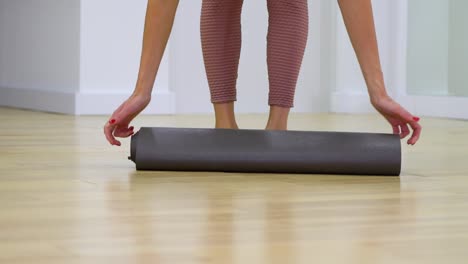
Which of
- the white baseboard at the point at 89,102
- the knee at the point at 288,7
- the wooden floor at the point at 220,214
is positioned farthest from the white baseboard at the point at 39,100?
the knee at the point at 288,7

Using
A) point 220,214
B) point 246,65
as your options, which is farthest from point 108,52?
point 220,214

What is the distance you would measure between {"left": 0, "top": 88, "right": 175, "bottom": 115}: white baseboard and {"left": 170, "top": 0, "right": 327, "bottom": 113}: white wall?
0.20 metres

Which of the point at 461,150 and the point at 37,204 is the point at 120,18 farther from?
the point at 37,204

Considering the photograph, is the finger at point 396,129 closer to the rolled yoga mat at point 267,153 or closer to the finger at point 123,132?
the rolled yoga mat at point 267,153

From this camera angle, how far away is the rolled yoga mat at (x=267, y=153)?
164 cm

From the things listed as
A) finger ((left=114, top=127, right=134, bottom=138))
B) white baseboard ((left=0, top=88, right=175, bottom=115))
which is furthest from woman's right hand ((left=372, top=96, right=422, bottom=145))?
white baseboard ((left=0, top=88, right=175, bottom=115))

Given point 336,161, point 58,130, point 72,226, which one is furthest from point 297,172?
point 58,130

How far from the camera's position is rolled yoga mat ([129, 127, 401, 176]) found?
1636 millimetres

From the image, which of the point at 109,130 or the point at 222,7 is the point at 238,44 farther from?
the point at 109,130

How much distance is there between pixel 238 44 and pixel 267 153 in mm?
375

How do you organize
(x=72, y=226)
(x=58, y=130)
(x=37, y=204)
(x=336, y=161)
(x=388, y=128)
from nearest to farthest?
1. (x=72, y=226)
2. (x=37, y=204)
3. (x=336, y=161)
4. (x=58, y=130)
5. (x=388, y=128)

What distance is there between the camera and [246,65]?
3.99m

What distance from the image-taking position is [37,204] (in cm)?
122

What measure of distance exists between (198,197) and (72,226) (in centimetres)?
30
